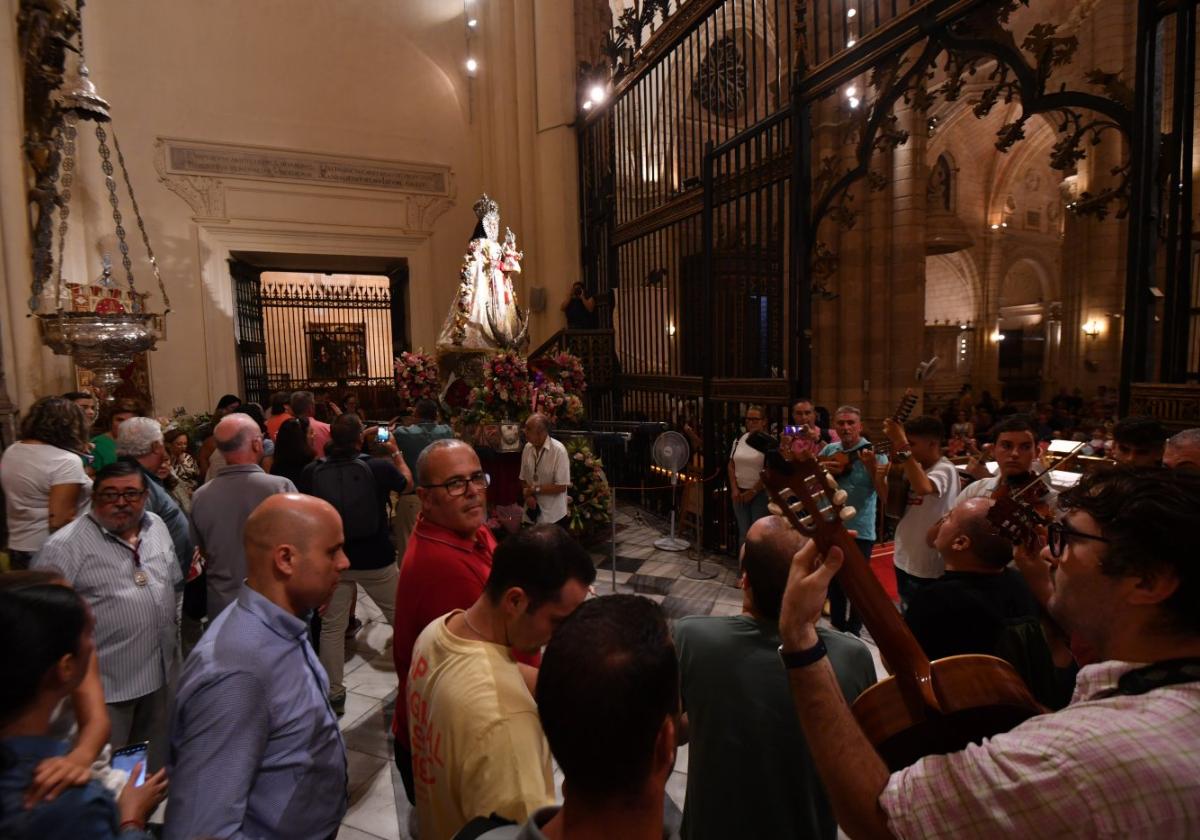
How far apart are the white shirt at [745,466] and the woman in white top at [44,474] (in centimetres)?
456

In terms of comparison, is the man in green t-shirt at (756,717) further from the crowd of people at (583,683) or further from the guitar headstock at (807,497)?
the guitar headstock at (807,497)

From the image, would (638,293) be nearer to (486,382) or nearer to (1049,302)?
(486,382)

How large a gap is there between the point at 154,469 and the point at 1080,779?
4104 millimetres

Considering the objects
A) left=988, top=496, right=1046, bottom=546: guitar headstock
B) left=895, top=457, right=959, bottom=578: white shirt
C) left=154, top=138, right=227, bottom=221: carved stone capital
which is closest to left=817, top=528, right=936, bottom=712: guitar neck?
left=988, top=496, right=1046, bottom=546: guitar headstock

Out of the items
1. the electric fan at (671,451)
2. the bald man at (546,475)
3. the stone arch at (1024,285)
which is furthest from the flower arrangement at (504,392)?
the stone arch at (1024,285)

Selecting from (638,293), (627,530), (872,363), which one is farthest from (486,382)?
(872,363)

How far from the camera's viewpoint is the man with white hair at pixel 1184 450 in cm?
273

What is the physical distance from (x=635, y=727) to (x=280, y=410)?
256 inches

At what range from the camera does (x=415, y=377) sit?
8.15 m

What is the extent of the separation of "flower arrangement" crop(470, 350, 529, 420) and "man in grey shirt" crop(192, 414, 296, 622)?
3.57m

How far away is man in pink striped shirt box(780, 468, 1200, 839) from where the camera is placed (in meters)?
0.93

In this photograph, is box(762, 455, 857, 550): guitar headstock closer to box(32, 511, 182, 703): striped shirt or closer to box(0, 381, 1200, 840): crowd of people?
box(0, 381, 1200, 840): crowd of people

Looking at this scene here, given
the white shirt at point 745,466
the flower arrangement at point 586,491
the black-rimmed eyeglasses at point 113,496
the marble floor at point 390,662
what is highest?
the black-rimmed eyeglasses at point 113,496

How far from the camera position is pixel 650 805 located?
98 cm
